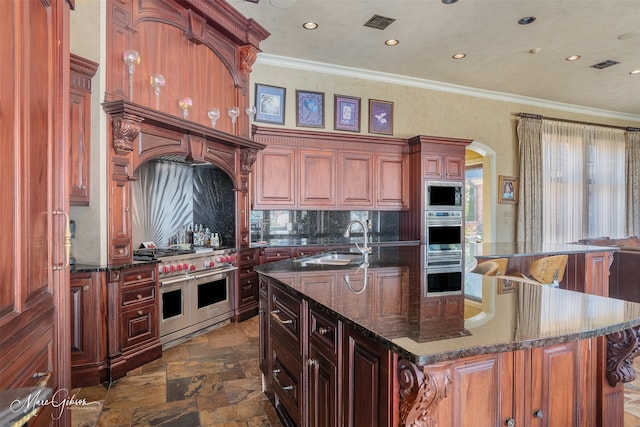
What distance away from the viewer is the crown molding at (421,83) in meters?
5.34

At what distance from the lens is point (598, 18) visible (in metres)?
4.12

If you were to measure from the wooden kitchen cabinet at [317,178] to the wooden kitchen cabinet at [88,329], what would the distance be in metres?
2.88

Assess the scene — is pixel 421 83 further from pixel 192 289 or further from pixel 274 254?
pixel 192 289

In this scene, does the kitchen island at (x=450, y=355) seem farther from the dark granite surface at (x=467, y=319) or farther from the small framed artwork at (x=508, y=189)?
the small framed artwork at (x=508, y=189)

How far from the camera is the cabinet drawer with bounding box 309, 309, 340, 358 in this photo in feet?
4.97

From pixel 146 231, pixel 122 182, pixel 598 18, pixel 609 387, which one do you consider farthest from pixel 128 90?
pixel 598 18

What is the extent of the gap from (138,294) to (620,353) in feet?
10.4

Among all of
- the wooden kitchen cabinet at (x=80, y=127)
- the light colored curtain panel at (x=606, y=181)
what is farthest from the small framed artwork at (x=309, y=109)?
the light colored curtain panel at (x=606, y=181)

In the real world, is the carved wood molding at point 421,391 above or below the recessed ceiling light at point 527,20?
below

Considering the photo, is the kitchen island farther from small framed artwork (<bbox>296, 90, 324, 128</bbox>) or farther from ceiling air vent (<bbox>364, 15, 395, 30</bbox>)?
small framed artwork (<bbox>296, 90, 324, 128</bbox>)

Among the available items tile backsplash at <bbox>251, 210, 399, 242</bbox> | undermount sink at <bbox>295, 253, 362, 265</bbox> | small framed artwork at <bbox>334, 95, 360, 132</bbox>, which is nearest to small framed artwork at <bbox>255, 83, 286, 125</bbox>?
small framed artwork at <bbox>334, 95, 360, 132</bbox>

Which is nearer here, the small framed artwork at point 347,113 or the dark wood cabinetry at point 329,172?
the dark wood cabinetry at point 329,172

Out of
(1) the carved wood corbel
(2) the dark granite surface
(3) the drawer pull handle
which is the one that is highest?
(1) the carved wood corbel

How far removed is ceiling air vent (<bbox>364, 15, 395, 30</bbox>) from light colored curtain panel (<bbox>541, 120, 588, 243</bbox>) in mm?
4456
